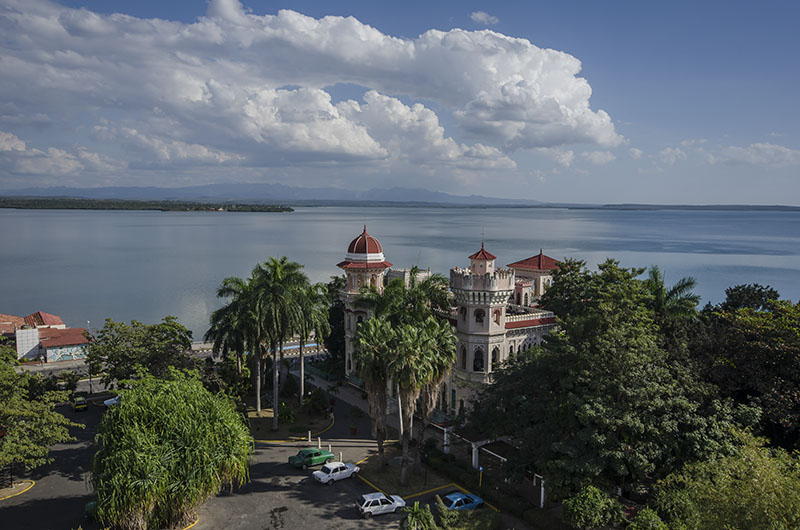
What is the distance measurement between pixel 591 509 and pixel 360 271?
29.5 m

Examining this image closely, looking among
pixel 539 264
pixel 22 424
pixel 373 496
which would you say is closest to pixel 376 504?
pixel 373 496

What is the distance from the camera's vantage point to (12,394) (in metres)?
29.0

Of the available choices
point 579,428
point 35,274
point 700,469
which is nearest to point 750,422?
point 700,469

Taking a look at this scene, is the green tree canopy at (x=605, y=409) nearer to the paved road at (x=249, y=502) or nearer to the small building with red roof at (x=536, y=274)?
the paved road at (x=249, y=502)

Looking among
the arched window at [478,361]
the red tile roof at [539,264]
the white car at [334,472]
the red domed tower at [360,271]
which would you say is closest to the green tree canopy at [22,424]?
the white car at [334,472]

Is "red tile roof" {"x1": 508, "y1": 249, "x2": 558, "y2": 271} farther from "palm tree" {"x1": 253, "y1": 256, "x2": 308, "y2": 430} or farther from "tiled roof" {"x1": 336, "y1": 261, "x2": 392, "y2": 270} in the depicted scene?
"palm tree" {"x1": 253, "y1": 256, "x2": 308, "y2": 430}

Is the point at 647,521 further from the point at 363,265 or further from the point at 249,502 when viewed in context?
the point at 363,265

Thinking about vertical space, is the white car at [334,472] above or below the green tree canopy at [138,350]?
below

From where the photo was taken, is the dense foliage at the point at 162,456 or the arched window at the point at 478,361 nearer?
the dense foliage at the point at 162,456

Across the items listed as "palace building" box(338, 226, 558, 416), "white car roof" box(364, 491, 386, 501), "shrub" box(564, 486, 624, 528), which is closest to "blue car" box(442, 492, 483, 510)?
"white car roof" box(364, 491, 386, 501)

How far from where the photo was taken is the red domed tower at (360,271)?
4894 cm

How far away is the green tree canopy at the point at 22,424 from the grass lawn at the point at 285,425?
12881mm

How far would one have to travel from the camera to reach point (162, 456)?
24.4m

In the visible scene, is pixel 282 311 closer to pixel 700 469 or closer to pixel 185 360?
pixel 185 360
